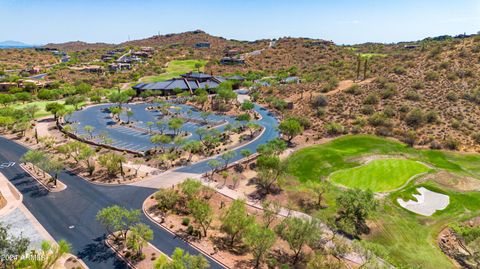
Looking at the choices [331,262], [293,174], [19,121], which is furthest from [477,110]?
[19,121]

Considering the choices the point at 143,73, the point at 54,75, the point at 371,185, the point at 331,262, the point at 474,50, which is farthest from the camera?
the point at 143,73

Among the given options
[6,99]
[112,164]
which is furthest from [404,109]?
[6,99]

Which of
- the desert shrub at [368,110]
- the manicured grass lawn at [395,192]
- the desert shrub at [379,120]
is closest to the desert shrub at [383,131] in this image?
the desert shrub at [379,120]

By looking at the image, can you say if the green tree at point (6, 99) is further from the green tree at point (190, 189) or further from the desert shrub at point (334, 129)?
the desert shrub at point (334, 129)

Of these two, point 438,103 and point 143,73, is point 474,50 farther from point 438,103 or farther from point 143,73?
point 143,73

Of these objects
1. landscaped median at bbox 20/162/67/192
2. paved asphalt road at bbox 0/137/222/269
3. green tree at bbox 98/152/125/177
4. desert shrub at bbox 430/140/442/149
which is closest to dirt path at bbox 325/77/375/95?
desert shrub at bbox 430/140/442/149
